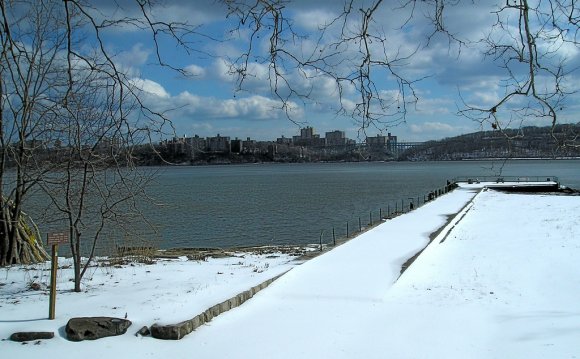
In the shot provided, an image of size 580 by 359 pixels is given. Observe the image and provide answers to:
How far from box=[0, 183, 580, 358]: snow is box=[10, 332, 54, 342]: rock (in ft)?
0.45

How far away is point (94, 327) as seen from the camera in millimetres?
7465

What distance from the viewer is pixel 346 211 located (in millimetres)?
46062

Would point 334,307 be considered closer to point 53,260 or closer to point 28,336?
point 53,260

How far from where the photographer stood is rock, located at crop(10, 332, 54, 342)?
7.26 m

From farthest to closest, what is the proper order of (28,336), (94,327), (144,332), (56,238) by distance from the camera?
1. (56,238)
2. (144,332)
3. (94,327)
4. (28,336)

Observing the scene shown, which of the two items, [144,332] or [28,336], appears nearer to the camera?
[28,336]

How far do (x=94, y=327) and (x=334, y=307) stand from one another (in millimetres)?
3771

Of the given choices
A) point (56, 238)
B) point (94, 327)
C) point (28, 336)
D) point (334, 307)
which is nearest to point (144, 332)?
point (94, 327)

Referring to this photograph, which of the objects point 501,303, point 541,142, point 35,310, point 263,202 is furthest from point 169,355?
point 263,202

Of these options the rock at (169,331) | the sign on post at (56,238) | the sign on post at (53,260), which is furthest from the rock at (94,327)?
the sign on post at (56,238)

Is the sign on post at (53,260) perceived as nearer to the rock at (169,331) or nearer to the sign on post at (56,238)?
the sign on post at (56,238)

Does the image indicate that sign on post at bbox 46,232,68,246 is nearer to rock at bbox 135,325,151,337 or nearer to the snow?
the snow

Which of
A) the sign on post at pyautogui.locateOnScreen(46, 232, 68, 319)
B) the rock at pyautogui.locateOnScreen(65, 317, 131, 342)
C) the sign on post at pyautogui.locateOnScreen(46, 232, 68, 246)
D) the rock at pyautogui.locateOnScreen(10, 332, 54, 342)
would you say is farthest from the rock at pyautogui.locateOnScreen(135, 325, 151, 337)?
the sign on post at pyautogui.locateOnScreen(46, 232, 68, 246)

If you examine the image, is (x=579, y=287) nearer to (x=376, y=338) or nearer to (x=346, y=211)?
(x=376, y=338)
